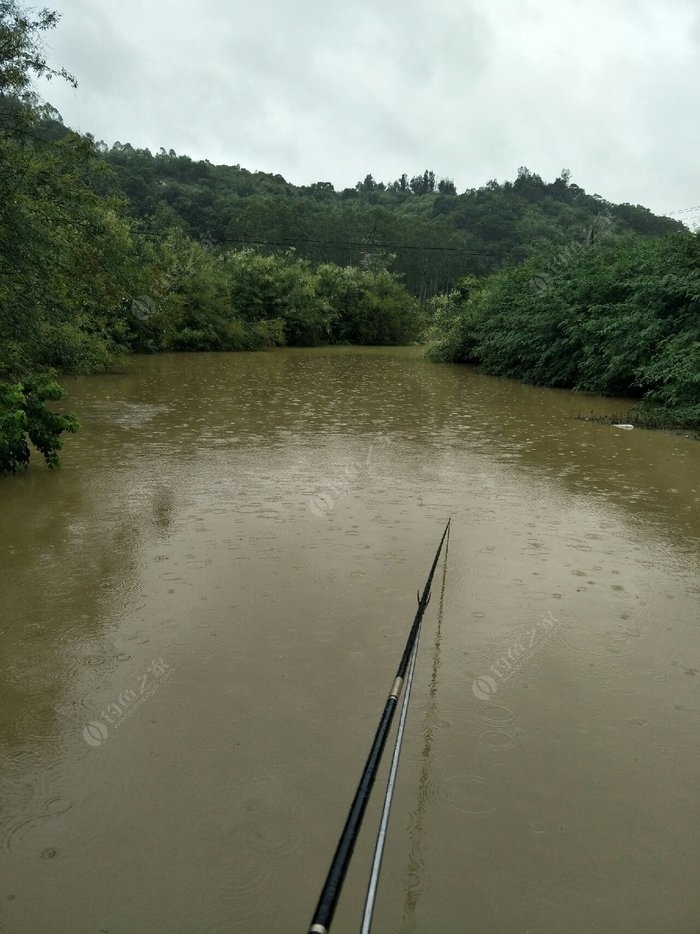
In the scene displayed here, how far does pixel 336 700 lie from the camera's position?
15.6 feet

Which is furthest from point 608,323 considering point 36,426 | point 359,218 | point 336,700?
point 359,218

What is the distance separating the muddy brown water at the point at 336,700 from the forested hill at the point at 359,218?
5105 centimetres

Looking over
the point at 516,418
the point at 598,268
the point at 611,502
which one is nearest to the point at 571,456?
the point at 611,502

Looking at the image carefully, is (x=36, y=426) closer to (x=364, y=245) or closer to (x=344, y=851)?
(x=344, y=851)

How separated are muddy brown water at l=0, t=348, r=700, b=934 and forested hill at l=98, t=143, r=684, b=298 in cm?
5105

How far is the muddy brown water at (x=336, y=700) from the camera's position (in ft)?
10.6

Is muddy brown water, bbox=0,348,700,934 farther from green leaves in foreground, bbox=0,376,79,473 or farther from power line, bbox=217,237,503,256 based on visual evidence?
power line, bbox=217,237,503,256

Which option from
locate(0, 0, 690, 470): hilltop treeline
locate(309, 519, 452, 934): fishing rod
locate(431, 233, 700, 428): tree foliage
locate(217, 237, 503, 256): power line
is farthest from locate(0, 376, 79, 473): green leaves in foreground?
locate(217, 237, 503, 256): power line

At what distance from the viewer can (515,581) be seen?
22.7 ft

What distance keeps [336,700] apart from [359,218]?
84881 mm

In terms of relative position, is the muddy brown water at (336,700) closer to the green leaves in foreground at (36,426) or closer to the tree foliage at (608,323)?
the green leaves in foreground at (36,426)

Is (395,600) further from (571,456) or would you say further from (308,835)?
(571,456)

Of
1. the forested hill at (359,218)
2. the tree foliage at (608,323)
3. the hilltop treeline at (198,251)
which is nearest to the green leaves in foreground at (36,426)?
the hilltop treeline at (198,251)

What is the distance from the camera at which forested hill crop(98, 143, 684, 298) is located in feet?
225
